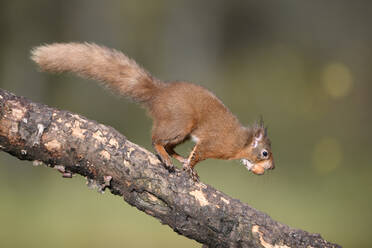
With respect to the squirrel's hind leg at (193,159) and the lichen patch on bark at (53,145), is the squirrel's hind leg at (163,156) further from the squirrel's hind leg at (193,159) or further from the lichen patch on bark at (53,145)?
the lichen patch on bark at (53,145)

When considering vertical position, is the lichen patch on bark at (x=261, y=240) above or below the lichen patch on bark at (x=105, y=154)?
below

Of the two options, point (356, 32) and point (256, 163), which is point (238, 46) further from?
point (256, 163)

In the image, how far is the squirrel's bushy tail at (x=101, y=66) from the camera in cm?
248

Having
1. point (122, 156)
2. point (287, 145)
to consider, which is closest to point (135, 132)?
point (287, 145)

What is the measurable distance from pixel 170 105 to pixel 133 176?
0.62 meters

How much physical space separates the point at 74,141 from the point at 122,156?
0.23 meters

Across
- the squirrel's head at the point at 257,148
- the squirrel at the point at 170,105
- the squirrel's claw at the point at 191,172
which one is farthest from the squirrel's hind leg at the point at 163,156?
the squirrel's head at the point at 257,148

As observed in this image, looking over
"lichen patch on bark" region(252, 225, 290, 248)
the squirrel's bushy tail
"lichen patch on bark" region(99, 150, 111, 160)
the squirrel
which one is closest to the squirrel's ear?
the squirrel

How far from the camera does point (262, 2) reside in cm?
1126

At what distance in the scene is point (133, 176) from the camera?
2.17m

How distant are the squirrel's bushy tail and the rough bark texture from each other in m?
0.42

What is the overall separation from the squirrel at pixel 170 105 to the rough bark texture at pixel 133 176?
0.82 ft

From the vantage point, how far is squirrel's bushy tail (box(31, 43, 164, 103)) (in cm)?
248

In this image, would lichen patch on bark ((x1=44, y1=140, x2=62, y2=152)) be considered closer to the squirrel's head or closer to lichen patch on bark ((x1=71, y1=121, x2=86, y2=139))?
lichen patch on bark ((x1=71, y1=121, x2=86, y2=139))
